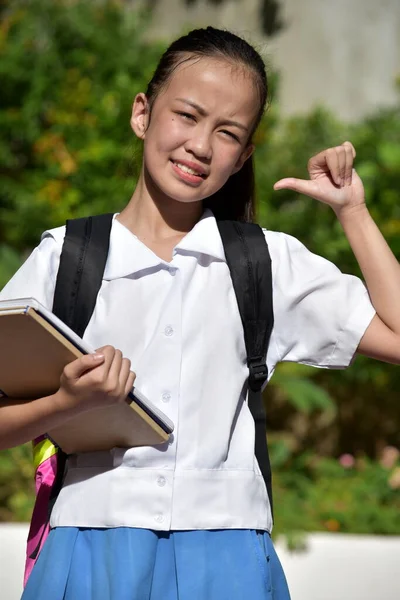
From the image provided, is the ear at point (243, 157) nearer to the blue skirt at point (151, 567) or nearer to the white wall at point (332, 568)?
the blue skirt at point (151, 567)

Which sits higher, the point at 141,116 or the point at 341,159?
the point at 141,116

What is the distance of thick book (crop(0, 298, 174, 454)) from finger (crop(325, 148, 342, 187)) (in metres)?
0.67

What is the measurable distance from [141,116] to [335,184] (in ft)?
1.51

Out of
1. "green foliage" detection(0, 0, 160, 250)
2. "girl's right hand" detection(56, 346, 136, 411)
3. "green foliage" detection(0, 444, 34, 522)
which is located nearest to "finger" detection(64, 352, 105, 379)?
"girl's right hand" detection(56, 346, 136, 411)

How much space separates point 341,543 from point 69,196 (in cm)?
246

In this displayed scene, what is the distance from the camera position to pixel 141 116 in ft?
7.11

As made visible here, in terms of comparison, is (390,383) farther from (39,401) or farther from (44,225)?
(39,401)

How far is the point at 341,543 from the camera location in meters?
4.08

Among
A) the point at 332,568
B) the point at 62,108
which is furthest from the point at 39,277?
the point at 62,108

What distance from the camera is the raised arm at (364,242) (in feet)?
6.56

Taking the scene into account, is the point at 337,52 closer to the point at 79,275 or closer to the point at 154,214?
the point at 154,214

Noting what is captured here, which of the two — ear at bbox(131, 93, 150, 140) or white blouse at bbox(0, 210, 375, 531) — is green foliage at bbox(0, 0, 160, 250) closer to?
ear at bbox(131, 93, 150, 140)

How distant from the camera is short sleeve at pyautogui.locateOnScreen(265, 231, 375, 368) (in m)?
2.01

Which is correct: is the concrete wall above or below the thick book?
above
